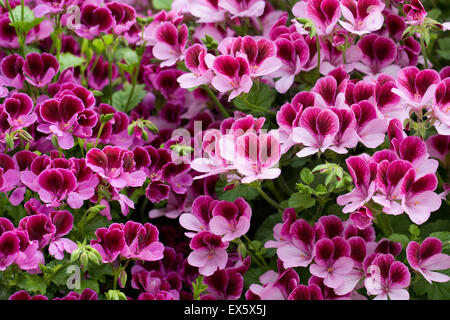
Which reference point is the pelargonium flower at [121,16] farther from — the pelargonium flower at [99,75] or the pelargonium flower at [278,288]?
the pelargonium flower at [278,288]

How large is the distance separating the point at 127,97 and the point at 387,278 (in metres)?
0.84

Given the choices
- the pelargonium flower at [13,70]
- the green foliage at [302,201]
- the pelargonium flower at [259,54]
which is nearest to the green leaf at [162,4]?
the pelargonium flower at [13,70]

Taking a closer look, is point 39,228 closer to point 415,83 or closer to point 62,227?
point 62,227

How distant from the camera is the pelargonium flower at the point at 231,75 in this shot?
1195 mm

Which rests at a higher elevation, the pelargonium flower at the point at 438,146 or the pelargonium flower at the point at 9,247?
the pelargonium flower at the point at 438,146

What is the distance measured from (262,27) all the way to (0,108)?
0.66 meters

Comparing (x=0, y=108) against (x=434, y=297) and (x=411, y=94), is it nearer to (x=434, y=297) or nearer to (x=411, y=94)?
(x=411, y=94)

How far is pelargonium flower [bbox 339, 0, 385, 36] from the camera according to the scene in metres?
1.24

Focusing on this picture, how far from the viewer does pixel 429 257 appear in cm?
113

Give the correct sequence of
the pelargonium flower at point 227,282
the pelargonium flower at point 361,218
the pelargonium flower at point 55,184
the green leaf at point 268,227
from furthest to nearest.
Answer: the green leaf at point 268,227, the pelargonium flower at point 227,282, the pelargonium flower at point 55,184, the pelargonium flower at point 361,218

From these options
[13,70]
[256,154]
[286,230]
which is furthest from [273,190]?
[13,70]

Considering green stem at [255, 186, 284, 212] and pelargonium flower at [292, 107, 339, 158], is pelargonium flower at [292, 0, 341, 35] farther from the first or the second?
green stem at [255, 186, 284, 212]

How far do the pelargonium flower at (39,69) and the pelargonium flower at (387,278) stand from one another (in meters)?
0.78

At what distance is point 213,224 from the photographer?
3.95 feet
